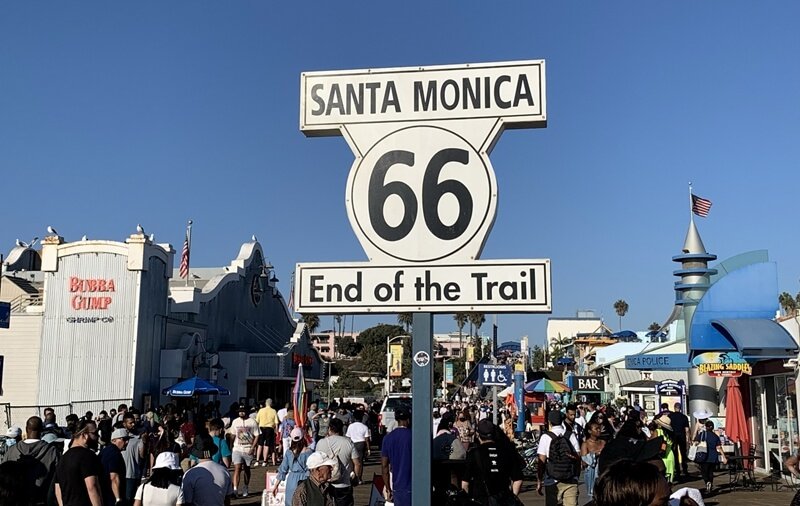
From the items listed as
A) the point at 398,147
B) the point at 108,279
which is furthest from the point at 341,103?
the point at 108,279

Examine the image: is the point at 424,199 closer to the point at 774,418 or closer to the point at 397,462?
the point at 397,462

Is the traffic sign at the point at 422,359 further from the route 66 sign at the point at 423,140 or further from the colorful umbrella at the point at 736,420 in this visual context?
the colorful umbrella at the point at 736,420

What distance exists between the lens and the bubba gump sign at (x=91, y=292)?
30641 millimetres

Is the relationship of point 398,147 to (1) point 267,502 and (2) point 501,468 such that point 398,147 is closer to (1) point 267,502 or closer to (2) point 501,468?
(2) point 501,468

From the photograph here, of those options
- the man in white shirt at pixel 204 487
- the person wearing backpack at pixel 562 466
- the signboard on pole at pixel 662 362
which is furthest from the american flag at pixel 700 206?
the man in white shirt at pixel 204 487

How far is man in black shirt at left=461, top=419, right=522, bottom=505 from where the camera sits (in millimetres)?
7309

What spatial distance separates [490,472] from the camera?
24.5 feet

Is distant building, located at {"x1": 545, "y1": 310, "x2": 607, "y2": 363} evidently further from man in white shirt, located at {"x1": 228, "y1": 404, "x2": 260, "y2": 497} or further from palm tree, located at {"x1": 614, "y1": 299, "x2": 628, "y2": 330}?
man in white shirt, located at {"x1": 228, "y1": 404, "x2": 260, "y2": 497}

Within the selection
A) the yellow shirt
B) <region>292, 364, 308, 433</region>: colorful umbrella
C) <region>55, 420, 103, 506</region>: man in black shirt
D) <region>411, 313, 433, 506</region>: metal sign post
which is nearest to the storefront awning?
<region>292, 364, 308, 433</region>: colorful umbrella

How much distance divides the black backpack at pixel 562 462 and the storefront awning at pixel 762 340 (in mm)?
7581

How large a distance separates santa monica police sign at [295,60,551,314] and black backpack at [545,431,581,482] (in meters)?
7.87

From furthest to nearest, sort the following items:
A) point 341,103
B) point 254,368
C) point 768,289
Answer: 1. point 254,368
2. point 768,289
3. point 341,103

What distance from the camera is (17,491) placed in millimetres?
4574

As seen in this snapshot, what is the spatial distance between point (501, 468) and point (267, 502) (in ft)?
14.0
